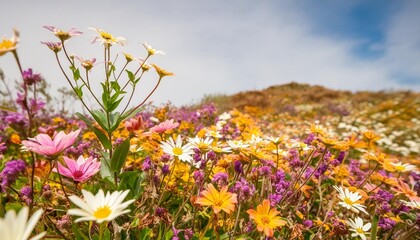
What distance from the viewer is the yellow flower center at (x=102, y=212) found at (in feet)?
2.79

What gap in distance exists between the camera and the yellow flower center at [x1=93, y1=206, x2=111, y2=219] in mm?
851

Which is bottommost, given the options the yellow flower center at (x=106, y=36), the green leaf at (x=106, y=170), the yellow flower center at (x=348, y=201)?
the green leaf at (x=106, y=170)

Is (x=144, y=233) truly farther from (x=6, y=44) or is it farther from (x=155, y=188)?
(x=6, y=44)

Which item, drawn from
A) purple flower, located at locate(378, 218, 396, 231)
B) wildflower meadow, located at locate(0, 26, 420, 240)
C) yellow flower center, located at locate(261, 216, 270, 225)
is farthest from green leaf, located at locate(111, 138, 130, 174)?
purple flower, located at locate(378, 218, 396, 231)

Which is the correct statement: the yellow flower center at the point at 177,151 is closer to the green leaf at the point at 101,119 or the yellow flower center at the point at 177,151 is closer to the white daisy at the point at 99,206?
the green leaf at the point at 101,119

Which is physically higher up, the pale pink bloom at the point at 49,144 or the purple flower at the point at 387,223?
the pale pink bloom at the point at 49,144

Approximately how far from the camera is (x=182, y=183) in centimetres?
204

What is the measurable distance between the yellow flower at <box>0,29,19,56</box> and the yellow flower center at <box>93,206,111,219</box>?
0.58 m

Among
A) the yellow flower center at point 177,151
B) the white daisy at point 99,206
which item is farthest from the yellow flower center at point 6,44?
the yellow flower center at point 177,151

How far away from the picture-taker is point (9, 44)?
1.01 metres

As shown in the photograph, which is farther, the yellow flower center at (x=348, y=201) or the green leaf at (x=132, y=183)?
the yellow flower center at (x=348, y=201)

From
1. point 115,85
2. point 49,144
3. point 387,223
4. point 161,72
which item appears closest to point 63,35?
point 115,85

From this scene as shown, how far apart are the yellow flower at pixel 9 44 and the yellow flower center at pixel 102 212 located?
0.58 metres

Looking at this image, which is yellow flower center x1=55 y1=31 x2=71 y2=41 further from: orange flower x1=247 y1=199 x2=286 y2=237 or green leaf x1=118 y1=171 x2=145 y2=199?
orange flower x1=247 y1=199 x2=286 y2=237
